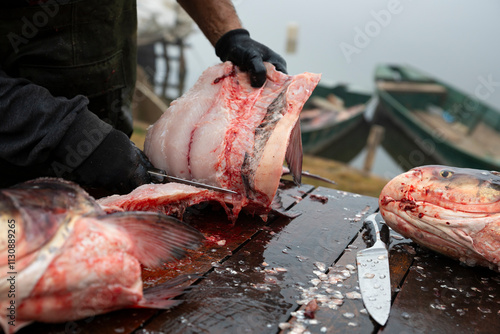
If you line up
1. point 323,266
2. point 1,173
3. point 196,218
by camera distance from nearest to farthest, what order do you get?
point 323,266 → point 196,218 → point 1,173

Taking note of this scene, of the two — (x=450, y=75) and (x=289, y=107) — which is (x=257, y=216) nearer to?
(x=289, y=107)

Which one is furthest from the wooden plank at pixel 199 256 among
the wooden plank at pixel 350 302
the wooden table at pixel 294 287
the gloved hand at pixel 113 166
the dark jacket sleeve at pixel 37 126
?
the dark jacket sleeve at pixel 37 126

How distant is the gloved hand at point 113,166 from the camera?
2.39 metres

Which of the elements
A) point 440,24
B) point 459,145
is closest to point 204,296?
point 459,145

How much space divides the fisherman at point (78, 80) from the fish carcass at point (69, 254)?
50 centimetres

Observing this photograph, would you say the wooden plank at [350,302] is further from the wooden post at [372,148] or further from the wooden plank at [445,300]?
the wooden post at [372,148]

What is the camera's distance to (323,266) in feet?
7.41

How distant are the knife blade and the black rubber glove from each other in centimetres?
127

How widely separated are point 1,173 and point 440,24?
36977 mm

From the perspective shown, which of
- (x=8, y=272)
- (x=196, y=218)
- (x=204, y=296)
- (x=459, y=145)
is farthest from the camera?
(x=459, y=145)

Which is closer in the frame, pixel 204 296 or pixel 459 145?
pixel 204 296

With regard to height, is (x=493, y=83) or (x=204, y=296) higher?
(x=204, y=296)

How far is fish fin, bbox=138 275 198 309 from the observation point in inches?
67.7

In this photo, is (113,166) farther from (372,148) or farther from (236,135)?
(372,148)
